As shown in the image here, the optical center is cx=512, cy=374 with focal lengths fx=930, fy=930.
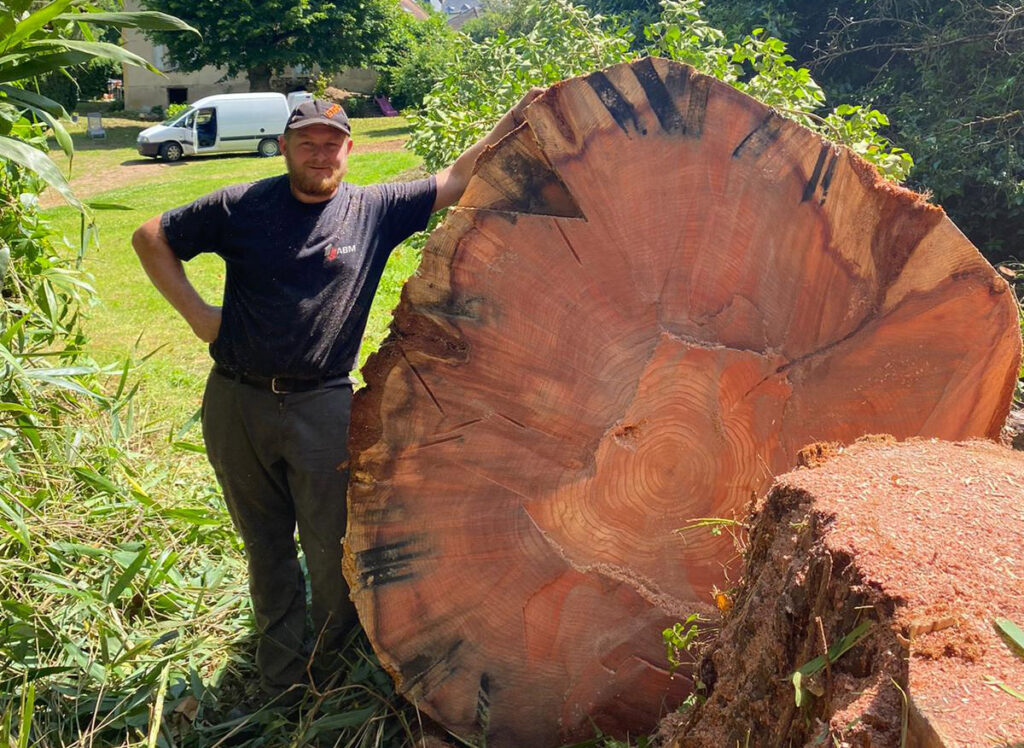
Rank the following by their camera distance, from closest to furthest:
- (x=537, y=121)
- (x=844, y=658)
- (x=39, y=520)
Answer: (x=844, y=658)
(x=537, y=121)
(x=39, y=520)

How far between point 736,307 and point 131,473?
2583 mm

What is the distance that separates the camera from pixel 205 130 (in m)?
21.9

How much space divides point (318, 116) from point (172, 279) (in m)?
0.63

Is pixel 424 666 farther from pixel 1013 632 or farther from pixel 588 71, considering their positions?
pixel 588 71

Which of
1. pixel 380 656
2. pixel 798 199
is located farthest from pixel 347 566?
pixel 798 199

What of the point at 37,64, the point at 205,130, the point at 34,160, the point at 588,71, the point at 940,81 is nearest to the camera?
the point at 34,160

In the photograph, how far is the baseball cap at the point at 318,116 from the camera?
2617mm

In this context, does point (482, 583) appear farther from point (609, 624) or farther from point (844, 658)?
point (844, 658)

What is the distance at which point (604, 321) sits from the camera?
2232 mm

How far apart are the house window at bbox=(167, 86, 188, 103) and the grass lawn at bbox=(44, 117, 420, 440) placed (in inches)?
381

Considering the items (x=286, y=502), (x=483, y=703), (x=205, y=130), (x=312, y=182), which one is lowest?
(x=205, y=130)

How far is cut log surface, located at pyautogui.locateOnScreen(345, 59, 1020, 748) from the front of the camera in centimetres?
220

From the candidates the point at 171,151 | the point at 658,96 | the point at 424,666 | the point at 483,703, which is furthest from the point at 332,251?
the point at 171,151

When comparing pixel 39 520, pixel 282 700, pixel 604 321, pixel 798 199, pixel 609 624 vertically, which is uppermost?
pixel 798 199
